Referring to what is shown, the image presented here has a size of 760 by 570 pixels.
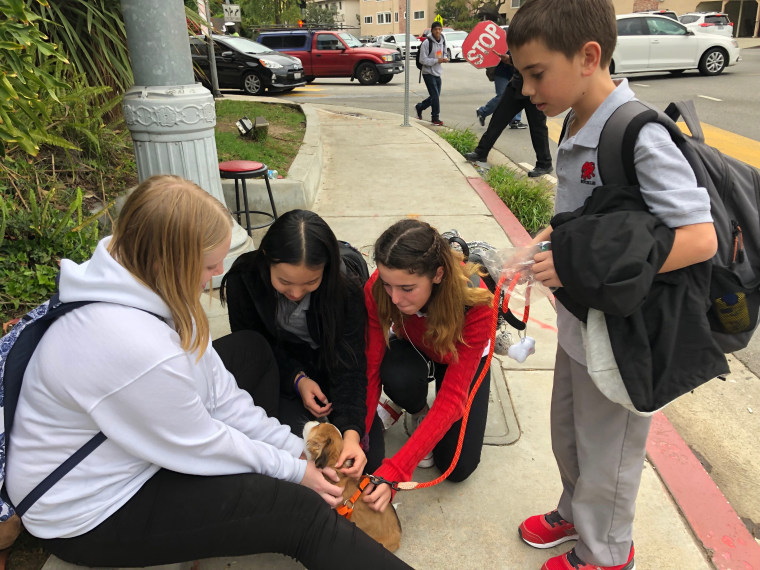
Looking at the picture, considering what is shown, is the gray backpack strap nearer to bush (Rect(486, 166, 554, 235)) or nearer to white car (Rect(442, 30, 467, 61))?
bush (Rect(486, 166, 554, 235))

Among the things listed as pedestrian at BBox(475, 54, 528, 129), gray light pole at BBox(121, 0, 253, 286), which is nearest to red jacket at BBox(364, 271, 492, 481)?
gray light pole at BBox(121, 0, 253, 286)

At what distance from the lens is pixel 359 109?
40.8 ft

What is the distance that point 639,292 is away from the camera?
1.31 metres

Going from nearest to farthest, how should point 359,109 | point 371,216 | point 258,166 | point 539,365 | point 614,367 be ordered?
point 614,367 < point 539,365 < point 258,166 < point 371,216 < point 359,109

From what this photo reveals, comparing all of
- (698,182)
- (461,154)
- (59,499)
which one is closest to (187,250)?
(59,499)

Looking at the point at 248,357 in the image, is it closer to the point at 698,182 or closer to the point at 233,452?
the point at 233,452

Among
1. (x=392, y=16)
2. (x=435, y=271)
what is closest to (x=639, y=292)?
(x=435, y=271)

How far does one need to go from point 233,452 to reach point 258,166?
3.23 m

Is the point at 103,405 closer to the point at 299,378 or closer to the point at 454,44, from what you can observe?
the point at 299,378

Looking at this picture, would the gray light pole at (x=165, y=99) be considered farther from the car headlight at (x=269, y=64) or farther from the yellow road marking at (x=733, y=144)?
the car headlight at (x=269, y=64)

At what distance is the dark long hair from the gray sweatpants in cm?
82

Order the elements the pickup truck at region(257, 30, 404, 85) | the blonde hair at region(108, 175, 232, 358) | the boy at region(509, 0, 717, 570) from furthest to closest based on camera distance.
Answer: the pickup truck at region(257, 30, 404, 85), the blonde hair at region(108, 175, 232, 358), the boy at region(509, 0, 717, 570)

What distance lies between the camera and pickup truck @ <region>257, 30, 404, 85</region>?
60.4ft

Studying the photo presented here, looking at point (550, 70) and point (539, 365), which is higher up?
point (550, 70)
